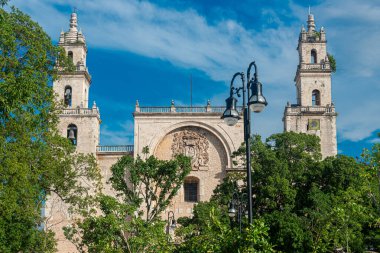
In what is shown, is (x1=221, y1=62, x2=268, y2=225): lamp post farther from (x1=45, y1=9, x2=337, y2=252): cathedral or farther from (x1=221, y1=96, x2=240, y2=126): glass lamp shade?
(x1=45, y1=9, x2=337, y2=252): cathedral

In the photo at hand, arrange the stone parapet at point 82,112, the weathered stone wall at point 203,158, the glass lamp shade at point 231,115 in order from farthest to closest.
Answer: the stone parapet at point 82,112
the weathered stone wall at point 203,158
the glass lamp shade at point 231,115

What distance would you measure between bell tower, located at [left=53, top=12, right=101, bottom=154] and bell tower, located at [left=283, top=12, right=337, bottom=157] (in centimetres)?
1385

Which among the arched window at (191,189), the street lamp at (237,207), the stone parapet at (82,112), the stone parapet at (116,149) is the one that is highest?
the stone parapet at (82,112)

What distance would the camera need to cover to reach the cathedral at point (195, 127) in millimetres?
43125

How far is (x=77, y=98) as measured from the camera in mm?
44594

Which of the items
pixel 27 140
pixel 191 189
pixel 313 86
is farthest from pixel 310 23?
pixel 27 140

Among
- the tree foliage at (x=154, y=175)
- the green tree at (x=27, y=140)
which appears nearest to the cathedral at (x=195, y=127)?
the tree foliage at (x=154, y=175)

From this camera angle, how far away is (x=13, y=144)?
22938mm

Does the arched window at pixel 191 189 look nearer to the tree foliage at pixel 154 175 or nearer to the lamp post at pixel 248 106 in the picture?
the tree foliage at pixel 154 175

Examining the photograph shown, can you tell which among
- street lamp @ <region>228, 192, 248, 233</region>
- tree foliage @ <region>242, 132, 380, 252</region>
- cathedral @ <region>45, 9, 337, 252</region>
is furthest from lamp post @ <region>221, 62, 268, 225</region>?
cathedral @ <region>45, 9, 337, 252</region>

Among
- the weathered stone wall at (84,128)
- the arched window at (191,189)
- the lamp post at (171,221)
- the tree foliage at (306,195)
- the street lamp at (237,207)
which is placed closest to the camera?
the street lamp at (237,207)

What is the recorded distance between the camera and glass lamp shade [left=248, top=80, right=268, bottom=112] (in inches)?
517

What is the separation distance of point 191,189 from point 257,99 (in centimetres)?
3130

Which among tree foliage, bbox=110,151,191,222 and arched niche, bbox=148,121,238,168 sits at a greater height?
arched niche, bbox=148,121,238,168
